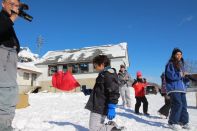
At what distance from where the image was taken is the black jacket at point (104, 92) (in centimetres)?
440

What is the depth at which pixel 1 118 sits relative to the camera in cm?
270

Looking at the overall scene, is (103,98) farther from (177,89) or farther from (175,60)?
(175,60)

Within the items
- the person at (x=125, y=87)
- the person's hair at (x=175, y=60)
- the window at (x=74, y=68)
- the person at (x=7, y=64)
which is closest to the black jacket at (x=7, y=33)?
the person at (x=7, y=64)

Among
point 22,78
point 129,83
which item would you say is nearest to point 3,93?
point 129,83

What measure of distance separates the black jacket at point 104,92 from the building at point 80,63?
3110 centimetres

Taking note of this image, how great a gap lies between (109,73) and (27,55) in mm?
54961

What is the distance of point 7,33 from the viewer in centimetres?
284

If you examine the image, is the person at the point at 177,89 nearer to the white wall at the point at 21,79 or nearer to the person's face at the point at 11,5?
the person's face at the point at 11,5

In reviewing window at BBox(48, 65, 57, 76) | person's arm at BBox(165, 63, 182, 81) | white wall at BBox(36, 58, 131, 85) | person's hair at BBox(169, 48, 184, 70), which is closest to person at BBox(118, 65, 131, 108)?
person's hair at BBox(169, 48, 184, 70)

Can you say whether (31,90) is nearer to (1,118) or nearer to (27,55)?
(27,55)

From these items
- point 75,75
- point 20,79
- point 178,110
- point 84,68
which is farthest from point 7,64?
point 75,75

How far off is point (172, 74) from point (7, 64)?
4057 mm

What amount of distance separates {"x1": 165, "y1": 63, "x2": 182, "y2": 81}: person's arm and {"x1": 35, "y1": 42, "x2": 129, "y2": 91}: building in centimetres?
2944

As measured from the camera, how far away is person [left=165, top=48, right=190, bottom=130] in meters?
5.79
